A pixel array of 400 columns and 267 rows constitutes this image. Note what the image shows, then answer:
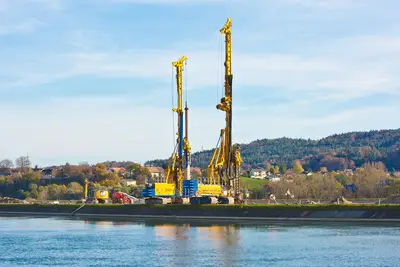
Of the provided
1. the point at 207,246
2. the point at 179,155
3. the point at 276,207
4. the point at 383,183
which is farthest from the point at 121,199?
the point at 207,246

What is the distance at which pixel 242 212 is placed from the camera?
106562mm

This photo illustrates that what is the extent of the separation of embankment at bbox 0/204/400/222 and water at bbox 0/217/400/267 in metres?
5.85

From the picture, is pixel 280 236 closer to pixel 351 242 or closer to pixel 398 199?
pixel 351 242

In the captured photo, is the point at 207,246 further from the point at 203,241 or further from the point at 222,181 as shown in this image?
the point at 222,181

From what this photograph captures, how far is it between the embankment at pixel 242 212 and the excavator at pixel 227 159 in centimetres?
507

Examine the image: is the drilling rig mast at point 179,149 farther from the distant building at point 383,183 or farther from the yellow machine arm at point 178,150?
the distant building at point 383,183

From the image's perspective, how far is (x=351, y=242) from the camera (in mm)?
68688

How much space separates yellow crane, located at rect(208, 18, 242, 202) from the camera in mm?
118812

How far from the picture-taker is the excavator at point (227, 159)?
119m

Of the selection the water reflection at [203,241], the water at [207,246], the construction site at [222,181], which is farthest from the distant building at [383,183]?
the water reflection at [203,241]

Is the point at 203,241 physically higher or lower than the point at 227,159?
lower

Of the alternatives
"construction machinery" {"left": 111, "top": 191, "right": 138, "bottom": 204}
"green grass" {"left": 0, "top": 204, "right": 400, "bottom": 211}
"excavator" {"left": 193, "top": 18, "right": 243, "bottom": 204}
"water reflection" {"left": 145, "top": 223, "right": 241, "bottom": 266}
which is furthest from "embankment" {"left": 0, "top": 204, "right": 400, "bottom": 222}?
"construction machinery" {"left": 111, "top": 191, "right": 138, "bottom": 204}

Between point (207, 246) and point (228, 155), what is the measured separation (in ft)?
175

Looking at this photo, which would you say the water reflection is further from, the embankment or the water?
the embankment
